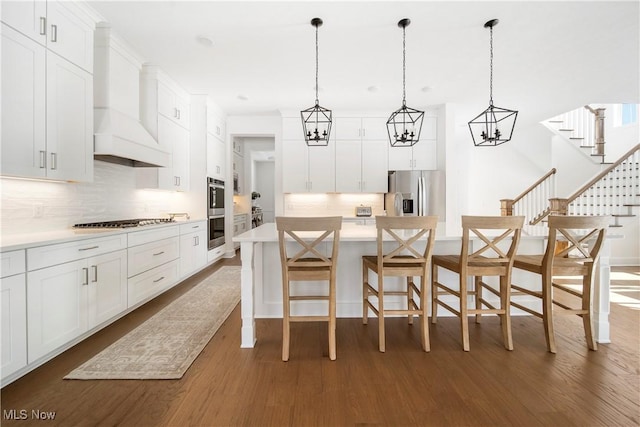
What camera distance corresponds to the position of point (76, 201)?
2.98 metres

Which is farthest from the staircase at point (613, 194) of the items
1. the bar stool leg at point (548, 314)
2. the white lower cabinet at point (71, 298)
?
the white lower cabinet at point (71, 298)

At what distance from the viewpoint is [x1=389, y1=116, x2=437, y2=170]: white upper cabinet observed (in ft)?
18.1

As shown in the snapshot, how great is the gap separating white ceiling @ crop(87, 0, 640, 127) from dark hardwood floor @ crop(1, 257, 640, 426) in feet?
9.28

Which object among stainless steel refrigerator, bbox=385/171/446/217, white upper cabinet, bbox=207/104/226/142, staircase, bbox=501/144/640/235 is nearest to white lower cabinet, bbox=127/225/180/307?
white upper cabinet, bbox=207/104/226/142

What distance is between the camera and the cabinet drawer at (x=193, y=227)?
4.01 metres

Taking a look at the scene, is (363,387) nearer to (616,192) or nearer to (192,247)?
(192,247)

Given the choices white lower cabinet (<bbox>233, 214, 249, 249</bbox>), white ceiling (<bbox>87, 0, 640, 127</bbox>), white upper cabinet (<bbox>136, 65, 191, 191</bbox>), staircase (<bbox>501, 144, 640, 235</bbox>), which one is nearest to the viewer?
white ceiling (<bbox>87, 0, 640, 127</bbox>)

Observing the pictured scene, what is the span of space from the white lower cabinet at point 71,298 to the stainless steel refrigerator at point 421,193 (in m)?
4.04

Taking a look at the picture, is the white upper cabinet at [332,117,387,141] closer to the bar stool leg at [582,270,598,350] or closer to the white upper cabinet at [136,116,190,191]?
the white upper cabinet at [136,116,190,191]

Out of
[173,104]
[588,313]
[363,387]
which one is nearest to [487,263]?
[588,313]

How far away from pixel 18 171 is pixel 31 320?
101cm

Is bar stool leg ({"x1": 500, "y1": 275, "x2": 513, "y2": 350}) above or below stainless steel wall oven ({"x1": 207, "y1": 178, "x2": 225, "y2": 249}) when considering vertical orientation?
below

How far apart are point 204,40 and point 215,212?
8.83 ft

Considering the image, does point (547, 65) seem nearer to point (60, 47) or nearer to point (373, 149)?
point (373, 149)
